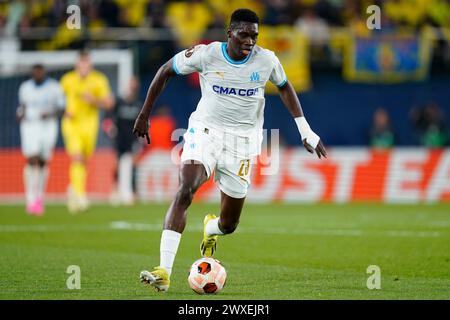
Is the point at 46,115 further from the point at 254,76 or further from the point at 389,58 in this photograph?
the point at 254,76

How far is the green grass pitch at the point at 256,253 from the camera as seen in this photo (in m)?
9.16

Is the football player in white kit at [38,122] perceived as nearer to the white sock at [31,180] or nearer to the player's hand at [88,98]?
the white sock at [31,180]

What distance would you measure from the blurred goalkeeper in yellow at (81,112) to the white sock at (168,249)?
1136cm

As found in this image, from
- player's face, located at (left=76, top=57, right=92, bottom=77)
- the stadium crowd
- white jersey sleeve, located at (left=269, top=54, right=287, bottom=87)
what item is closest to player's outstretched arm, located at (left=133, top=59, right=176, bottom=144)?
white jersey sleeve, located at (left=269, top=54, right=287, bottom=87)

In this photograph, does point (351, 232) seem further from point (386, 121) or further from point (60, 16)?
point (60, 16)

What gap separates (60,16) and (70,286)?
1642cm

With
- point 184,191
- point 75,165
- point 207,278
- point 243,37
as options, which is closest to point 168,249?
point 207,278

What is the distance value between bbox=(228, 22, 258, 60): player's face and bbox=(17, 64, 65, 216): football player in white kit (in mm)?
10432

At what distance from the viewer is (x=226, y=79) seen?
9.92m

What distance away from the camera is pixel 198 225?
679 inches

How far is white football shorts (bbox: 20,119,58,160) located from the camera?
19750 millimetres

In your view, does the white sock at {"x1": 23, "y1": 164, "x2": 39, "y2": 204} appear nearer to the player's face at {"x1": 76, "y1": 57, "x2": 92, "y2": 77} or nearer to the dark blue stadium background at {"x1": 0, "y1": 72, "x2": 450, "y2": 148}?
the player's face at {"x1": 76, "y1": 57, "x2": 92, "y2": 77}

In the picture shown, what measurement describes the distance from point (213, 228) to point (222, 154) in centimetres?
97
